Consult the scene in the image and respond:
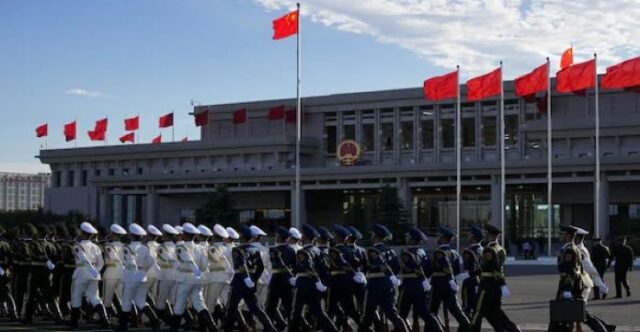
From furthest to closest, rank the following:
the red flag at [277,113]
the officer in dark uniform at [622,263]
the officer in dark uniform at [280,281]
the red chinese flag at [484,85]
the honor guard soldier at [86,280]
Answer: the red flag at [277,113] < the red chinese flag at [484,85] < the officer in dark uniform at [622,263] < the honor guard soldier at [86,280] < the officer in dark uniform at [280,281]

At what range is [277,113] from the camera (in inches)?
2790

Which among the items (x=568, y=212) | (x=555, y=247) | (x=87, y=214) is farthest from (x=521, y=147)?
(x=87, y=214)

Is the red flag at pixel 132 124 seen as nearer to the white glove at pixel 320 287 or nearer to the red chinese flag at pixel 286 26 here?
the red chinese flag at pixel 286 26

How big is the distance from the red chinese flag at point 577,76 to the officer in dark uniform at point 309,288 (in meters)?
31.2

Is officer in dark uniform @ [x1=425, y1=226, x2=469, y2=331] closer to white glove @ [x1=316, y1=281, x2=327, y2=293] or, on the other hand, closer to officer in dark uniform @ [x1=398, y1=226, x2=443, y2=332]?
officer in dark uniform @ [x1=398, y1=226, x2=443, y2=332]

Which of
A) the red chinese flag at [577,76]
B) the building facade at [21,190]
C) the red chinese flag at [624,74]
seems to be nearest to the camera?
the red chinese flag at [577,76]

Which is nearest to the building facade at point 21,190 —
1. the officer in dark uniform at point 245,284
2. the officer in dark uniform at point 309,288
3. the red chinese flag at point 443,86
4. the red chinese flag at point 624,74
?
the red chinese flag at point 443,86

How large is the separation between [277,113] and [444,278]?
57319mm

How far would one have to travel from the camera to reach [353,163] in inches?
2665

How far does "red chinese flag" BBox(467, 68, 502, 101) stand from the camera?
46.1 metres

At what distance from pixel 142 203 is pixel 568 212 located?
1332 inches

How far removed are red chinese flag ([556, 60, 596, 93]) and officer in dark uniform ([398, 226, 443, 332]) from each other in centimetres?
3119

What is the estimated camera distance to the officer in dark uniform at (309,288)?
14258 mm

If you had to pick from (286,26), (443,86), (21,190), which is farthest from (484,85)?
(21,190)
